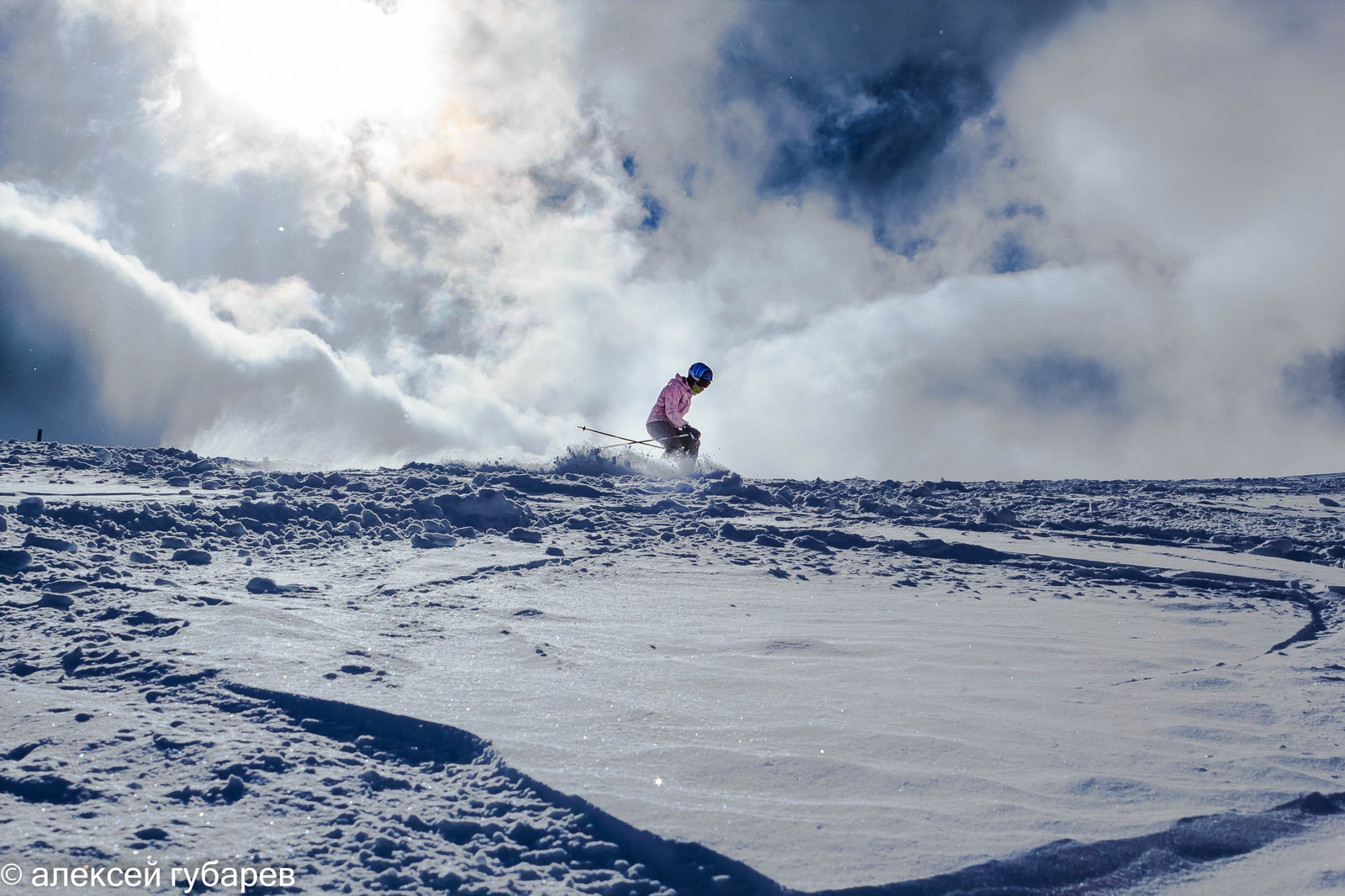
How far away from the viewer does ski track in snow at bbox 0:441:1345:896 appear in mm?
1511

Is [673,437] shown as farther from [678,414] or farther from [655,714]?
[655,714]

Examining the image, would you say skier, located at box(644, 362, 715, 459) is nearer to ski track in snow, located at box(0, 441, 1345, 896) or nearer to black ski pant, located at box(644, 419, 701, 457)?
black ski pant, located at box(644, 419, 701, 457)

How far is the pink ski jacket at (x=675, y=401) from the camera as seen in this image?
9.34 meters

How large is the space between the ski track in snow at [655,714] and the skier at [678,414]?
4.72m

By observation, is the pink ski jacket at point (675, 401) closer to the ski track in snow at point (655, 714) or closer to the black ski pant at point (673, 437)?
the black ski pant at point (673, 437)

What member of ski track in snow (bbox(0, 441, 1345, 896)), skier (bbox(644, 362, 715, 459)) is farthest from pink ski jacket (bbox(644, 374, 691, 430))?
ski track in snow (bbox(0, 441, 1345, 896))

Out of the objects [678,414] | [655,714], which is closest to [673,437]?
[678,414]

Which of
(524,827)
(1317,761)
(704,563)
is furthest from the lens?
(704,563)

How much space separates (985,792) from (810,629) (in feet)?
4.71

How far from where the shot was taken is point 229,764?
1.78m

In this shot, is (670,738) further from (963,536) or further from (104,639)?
(963,536)

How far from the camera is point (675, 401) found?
9.32 m

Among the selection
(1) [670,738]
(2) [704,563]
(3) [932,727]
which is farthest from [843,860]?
(2) [704,563]

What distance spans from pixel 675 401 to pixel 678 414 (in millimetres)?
176
